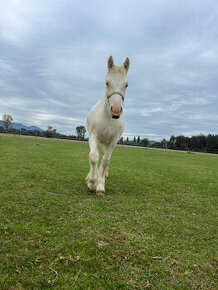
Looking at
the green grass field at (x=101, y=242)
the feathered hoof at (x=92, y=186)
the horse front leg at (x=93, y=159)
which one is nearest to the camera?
the green grass field at (x=101, y=242)

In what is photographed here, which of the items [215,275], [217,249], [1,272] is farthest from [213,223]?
[1,272]

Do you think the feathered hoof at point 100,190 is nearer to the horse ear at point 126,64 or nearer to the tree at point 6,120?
the horse ear at point 126,64

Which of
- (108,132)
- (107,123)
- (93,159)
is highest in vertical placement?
(107,123)

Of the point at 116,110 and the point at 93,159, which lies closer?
the point at 116,110

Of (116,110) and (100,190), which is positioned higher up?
(116,110)

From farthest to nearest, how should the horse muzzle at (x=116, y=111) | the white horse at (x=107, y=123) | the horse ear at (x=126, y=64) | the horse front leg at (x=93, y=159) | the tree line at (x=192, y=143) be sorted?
the tree line at (x=192, y=143) → the horse front leg at (x=93, y=159) → the horse ear at (x=126, y=64) → the white horse at (x=107, y=123) → the horse muzzle at (x=116, y=111)

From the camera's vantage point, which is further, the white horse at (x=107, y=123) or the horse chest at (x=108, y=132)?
the horse chest at (x=108, y=132)

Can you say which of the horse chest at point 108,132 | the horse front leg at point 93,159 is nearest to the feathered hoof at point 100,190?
the horse front leg at point 93,159

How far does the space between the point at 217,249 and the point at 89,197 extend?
99.4 inches

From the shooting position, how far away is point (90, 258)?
2119 mm

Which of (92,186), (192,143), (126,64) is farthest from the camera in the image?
(192,143)

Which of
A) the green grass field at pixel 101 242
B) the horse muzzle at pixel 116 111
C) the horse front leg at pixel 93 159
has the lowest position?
the green grass field at pixel 101 242

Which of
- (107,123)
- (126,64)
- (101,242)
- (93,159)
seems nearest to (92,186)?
(93,159)

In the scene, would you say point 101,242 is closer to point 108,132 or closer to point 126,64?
point 108,132
